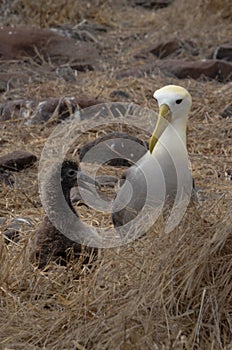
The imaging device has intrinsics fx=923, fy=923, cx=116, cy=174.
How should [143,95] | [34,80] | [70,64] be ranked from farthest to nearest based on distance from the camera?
[70,64], [34,80], [143,95]

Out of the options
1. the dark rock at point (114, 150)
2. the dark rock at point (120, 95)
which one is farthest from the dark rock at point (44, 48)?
the dark rock at point (114, 150)

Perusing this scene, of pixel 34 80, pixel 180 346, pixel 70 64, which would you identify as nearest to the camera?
pixel 180 346

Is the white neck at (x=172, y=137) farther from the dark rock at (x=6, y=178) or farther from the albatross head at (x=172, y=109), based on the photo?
the dark rock at (x=6, y=178)

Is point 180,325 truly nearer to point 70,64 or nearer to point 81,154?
point 81,154

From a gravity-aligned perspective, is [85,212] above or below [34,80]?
above

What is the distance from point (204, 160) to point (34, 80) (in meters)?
1.92

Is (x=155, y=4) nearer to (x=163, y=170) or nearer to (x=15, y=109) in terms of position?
(x=15, y=109)

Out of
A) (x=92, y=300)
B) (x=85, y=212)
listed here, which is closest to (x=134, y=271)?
(x=92, y=300)

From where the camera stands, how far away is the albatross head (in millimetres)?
4035

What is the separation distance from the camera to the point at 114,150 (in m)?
5.12

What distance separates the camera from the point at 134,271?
10.0ft

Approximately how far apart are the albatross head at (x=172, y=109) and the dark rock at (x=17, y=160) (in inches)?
43.3

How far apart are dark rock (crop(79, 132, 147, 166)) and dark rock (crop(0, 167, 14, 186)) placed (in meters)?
0.45

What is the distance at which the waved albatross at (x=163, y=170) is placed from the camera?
353 cm
